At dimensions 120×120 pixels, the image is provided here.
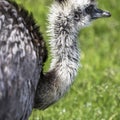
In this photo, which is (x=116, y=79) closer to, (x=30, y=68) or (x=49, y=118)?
(x=49, y=118)

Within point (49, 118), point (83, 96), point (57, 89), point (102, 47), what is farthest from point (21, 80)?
point (102, 47)

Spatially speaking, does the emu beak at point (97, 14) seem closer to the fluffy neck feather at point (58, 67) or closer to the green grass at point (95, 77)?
the fluffy neck feather at point (58, 67)

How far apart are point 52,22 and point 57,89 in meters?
0.64

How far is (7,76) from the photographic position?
261 inches

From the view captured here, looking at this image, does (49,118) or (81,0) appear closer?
(81,0)

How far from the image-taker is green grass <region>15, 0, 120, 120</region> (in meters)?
8.61

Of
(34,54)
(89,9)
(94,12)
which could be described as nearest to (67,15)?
(89,9)

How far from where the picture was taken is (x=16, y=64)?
264 inches

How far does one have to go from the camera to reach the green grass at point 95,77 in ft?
28.2

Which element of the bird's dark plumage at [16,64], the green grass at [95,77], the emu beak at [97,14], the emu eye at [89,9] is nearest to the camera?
the bird's dark plumage at [16,64]

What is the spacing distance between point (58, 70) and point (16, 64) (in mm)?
796

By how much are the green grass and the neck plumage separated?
1058 millimetres

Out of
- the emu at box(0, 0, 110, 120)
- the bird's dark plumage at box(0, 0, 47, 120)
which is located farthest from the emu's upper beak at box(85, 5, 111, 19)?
the bird's dark plumage at box(0, 0, 47, 120)

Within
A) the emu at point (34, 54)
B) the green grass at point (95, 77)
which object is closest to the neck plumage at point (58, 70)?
the emu at point (34, 54)
